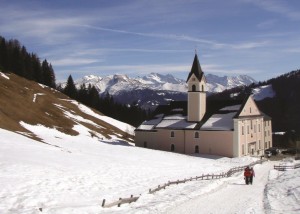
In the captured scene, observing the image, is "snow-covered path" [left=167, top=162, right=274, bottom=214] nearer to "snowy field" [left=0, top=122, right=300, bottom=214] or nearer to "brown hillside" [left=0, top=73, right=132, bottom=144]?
"snowy field" [left=0, top=122, right=300, bottom=214]

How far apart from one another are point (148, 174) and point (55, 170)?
9.78 metres

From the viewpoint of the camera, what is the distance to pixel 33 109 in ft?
261

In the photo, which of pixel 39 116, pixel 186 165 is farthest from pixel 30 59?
pixel 186 165

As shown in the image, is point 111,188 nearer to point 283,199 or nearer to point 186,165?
point 283,199

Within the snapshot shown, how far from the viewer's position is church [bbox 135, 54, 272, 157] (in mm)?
68562

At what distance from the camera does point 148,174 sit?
40.5 metres

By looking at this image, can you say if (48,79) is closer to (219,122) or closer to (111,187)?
(219,122)

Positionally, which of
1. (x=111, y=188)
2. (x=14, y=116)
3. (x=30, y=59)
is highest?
(x=30, y=59)

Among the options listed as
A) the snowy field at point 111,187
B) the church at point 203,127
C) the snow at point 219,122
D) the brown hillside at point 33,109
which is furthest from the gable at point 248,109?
the brown hillside at point 33,109

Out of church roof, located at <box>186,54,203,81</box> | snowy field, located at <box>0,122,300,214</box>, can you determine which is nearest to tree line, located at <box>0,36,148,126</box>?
church roof, located at <box>186,54,203,81</box>

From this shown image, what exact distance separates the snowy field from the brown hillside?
685 inches

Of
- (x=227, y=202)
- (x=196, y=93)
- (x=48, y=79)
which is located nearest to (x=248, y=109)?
(x=196, y=93)

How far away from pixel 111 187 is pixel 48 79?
102915mm

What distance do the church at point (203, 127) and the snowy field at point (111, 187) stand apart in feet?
54.6
